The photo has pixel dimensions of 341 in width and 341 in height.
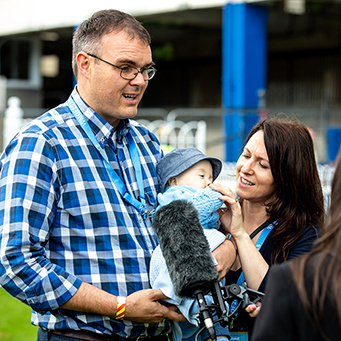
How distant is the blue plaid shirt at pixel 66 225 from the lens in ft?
7.25

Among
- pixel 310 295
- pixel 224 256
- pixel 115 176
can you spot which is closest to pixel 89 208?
pixel 115 176

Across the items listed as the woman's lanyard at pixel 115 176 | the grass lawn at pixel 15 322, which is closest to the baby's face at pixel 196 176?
the woman's lanyard at pixel 115 176

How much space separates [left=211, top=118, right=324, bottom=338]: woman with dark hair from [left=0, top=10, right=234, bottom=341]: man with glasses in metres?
0.26

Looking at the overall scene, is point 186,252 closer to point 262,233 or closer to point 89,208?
point 89,208

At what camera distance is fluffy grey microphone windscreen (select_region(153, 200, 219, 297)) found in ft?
6.61

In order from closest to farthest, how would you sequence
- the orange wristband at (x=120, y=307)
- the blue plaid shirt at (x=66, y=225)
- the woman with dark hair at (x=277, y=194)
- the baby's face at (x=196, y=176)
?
1. the blue plaid shirt at (x=66, y=225)
2. the orange wristband at (x=120, y=307)
3. the woman with dark hair at (x=277, y=194)
4. the baby's face at (x=196, y=176)

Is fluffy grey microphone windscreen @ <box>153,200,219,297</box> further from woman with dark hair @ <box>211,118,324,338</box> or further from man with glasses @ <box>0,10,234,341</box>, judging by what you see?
woman with dark hair @ <box>211,118,324,338</box>

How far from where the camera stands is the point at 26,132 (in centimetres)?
232

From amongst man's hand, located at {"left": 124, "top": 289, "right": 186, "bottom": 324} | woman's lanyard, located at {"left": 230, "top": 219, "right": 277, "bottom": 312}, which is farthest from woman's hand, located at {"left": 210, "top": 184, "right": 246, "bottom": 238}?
man's hand, located at {"left": 124, "top": 289, "right": 186, "bottom": 324}

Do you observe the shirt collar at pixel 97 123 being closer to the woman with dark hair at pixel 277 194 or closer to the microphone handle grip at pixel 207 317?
the woman with dark hair at pixel 277 194

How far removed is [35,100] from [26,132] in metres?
18.8

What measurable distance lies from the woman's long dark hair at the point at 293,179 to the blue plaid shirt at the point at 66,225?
0.76m

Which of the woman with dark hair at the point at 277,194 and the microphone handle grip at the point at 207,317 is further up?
the woman with dark hair at the point at 277,194

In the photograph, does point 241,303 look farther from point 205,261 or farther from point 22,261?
point 22,261
